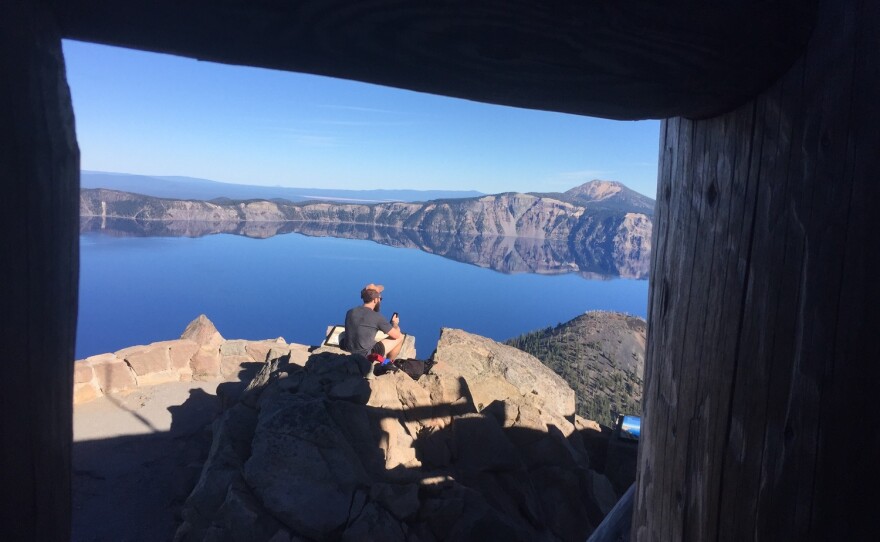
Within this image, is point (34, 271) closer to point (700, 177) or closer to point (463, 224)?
point (700, 177)

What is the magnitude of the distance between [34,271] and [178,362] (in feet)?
31.8

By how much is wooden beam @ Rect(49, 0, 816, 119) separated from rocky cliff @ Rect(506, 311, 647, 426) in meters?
15.7

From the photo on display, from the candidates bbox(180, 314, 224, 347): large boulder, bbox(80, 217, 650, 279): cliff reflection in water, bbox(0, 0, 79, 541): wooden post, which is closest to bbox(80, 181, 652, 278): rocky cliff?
bbox(80, 217, 650, 279): cliff reflection in water

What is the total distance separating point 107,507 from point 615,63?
21.9ft

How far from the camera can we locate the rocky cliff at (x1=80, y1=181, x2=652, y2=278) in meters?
51.9

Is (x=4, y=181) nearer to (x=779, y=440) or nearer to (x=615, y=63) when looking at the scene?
(x=615, y=63)

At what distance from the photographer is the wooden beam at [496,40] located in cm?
61

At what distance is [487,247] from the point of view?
74.2m

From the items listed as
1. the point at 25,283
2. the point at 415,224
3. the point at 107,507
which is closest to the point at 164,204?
the point at 415,224

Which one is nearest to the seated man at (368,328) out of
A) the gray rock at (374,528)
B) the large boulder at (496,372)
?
the large boulder at (496,372)

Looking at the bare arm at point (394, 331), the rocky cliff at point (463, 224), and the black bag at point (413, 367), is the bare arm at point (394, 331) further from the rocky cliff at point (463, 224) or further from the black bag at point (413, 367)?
the rocky cliff at point (463, 224)

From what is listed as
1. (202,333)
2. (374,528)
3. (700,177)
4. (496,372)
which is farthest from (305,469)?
(202,333)

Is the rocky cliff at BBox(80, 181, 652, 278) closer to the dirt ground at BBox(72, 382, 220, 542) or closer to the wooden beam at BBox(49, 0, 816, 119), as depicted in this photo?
the dirt ground at BBox(72, 382, 220, 542)

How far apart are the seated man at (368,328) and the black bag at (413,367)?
0.47m
